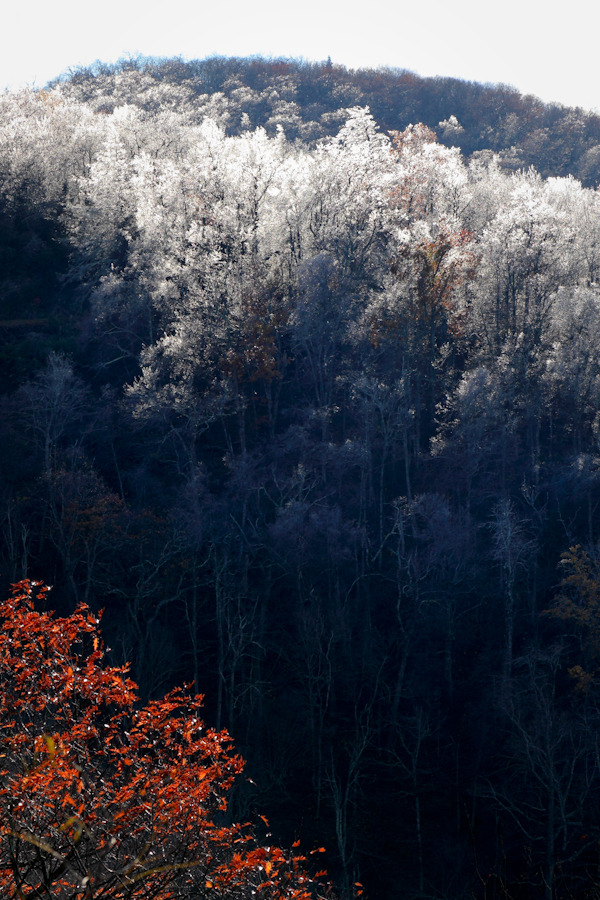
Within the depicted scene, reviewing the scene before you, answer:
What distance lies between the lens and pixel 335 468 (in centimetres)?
3912

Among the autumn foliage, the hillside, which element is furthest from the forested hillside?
the hillside

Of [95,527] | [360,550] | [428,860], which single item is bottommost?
[428,860]

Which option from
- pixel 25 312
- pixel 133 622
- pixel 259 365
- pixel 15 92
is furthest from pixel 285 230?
pixel 15 92

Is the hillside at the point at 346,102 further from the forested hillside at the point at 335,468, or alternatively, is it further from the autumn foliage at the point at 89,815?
the autumn foliage at the point at 89,815

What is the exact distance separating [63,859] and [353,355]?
36307mm

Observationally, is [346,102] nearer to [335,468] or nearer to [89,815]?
[335,468]

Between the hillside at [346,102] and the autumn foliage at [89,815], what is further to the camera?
the hillside at [346,102]

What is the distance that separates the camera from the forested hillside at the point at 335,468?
30297mm

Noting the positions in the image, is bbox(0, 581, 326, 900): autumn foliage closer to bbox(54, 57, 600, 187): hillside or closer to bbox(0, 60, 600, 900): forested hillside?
bbox(0, 60, 600, 900): forested hillside

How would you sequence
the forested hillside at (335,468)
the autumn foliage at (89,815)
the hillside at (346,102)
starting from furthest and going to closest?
the hillside at (346,102)
the forested hillside at (335,468)
the autumn foliage at (89,815)

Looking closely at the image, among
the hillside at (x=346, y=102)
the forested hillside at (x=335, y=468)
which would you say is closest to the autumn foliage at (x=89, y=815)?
the forested hillside at (x=335, y=468)

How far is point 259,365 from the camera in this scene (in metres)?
41.1

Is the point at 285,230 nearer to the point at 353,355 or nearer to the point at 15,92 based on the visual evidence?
the point at 353,355

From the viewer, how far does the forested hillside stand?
30297mm
